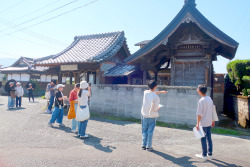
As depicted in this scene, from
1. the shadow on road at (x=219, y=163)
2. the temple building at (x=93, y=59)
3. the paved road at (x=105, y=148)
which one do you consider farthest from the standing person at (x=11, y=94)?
the shadow on road at (x=219, y=163)

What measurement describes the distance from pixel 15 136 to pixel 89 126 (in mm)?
2713

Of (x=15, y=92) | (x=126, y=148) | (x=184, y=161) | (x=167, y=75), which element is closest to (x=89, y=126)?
(x=126, y=148)

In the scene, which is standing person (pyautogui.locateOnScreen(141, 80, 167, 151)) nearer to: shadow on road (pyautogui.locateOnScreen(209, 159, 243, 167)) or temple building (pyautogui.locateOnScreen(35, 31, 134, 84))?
shadow on road (pyautogui.locateOnScreen(209, 159, 243, 167))

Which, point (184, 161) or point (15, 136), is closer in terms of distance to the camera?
point (184, 161)

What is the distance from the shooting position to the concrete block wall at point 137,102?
800 centimetres

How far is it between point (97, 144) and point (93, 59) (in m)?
7.11

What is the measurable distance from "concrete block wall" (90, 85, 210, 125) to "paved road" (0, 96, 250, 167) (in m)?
1.02

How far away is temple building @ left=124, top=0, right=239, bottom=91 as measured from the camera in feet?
30.9

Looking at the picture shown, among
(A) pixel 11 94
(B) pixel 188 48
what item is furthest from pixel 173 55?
(A) pixel 11 94

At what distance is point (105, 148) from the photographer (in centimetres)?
511

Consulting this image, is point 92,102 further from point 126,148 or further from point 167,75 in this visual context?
point 167,75

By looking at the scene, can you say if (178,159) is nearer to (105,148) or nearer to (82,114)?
(105,148)

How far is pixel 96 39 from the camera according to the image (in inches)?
626

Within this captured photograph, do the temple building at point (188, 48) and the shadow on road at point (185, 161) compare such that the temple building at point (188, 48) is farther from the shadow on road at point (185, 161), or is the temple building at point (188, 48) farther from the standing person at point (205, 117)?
the shadow on road at point (185, 161)
